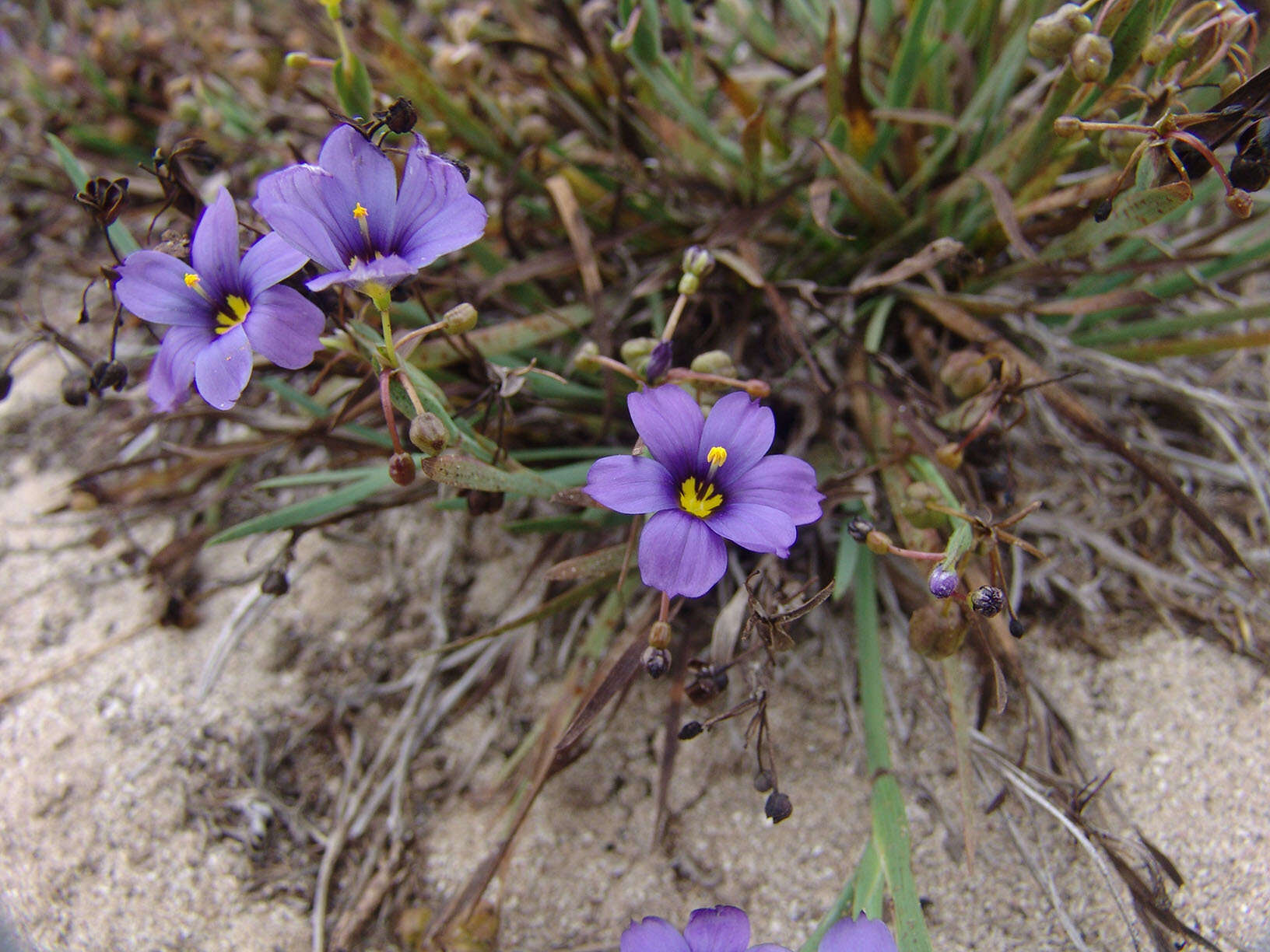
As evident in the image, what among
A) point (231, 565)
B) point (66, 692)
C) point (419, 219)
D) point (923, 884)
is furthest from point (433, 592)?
point (923, 884)

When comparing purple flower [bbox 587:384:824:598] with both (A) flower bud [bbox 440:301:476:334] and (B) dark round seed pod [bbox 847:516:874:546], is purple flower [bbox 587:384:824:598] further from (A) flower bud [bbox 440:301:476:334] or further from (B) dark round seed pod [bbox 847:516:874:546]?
(A) flower bud [bbox 440:301:476:334]

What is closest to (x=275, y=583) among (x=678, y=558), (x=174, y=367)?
(x=174, y=367)

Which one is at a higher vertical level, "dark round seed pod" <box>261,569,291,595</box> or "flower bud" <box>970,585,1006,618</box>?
"flower bud" <box>970,585,1006,618</box>

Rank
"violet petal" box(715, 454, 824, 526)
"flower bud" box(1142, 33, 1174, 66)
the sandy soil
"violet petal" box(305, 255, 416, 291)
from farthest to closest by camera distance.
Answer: the sandy soil → "flower bud" box(1142, 33, 1174, 66) → "violet petal" box(715, 454, 824, 526) → "violet petal" box(305, 255, 416, 291)

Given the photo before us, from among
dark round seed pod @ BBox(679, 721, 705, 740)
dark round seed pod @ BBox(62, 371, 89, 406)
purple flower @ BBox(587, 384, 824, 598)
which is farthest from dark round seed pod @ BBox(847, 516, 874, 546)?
dark round seed pod @ BBox(62, 371, 89, 406)

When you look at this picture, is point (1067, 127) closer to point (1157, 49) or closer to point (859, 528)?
point (1157, 49)

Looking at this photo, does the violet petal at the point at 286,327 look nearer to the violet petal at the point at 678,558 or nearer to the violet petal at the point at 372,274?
the violet petal at the point at 372,274
